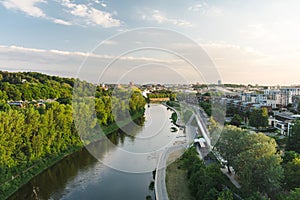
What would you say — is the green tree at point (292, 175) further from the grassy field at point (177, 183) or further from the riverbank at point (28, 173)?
the riverbank at point (28, 173)

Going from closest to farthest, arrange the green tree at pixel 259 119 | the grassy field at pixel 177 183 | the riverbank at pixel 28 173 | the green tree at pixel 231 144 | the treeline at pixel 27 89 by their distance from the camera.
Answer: the grassy field at pixel 177 183
the green tree at pixel 231 144
the riverbank at pixel 28 173
the green tree at pixel 259 119
the treeline at pixel 27 89

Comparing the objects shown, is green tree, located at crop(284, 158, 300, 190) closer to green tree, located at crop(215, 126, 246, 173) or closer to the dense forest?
green tree, located at crop(215, 126, 246, 173)

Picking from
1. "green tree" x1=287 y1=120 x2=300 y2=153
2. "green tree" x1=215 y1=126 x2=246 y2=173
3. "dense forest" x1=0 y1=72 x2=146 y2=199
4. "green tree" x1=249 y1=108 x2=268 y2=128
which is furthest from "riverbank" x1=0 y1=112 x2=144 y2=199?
"green tree" x1=249 y1=108 x2=268 y2=128

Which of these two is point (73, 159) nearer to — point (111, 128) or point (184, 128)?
point (111, 128)

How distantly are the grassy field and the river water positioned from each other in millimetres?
445

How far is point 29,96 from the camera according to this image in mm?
15180

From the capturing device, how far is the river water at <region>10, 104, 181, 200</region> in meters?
4.99

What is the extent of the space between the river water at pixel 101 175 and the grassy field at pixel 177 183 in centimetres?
45

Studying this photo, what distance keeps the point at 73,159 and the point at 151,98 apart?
15109 millimetres

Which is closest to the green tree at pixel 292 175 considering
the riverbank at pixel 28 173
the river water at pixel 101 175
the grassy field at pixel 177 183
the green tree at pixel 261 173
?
the green tree at pixel 261 173

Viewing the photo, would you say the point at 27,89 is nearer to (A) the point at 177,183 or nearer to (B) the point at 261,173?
(A) the point at 177,183

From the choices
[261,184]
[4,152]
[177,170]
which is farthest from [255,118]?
[4,152]

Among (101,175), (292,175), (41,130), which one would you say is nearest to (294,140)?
(292,175)

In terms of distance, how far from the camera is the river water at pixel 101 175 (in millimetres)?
4992
